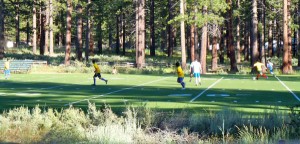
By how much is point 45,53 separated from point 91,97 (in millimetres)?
57342

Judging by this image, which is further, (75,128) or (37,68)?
(37,68)

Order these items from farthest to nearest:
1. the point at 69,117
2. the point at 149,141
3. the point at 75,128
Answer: the point at 69,117, the point at 75,128, the point at 149,141

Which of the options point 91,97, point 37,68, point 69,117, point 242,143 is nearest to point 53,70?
point 37,68

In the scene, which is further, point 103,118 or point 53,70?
point 53,70

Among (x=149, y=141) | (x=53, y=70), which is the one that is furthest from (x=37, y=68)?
(x=149, y=141)

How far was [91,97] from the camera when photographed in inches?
1053

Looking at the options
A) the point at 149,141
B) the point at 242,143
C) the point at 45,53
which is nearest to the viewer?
the point at 242,143

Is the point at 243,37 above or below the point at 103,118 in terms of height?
above

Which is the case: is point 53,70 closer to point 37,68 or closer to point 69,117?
point 37,68

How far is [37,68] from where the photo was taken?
188 ft

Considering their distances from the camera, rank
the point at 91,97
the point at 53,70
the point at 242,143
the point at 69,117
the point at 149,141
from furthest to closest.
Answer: the point at 53,70, the point at 91,97, the point at 69,117, the point at 149,141, the point at 242,143

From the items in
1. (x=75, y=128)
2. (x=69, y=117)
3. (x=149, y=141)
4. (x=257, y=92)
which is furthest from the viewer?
(x=257, y=92)

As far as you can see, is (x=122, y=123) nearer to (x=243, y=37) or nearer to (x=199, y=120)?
(x=199, y=120)

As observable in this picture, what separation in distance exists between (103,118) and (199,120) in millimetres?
3062
